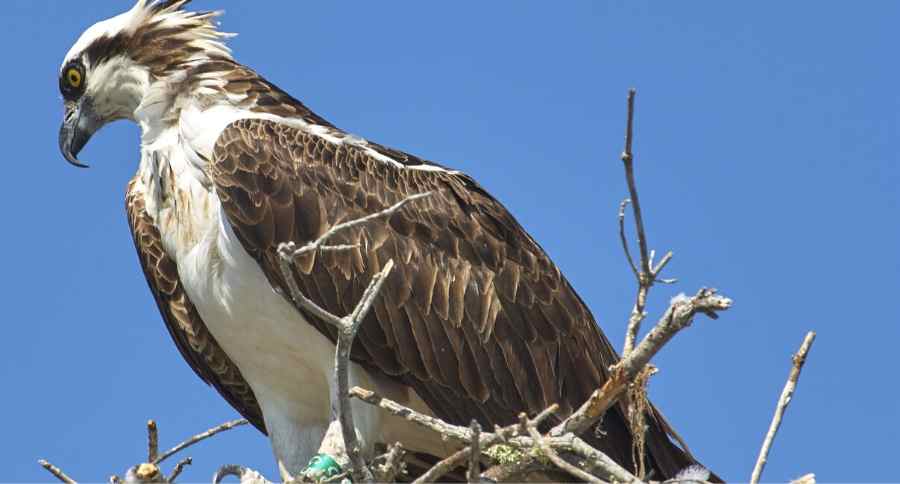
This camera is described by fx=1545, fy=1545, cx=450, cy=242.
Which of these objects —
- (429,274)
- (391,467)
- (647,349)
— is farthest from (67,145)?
(647,349)

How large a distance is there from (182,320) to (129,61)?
1473mm

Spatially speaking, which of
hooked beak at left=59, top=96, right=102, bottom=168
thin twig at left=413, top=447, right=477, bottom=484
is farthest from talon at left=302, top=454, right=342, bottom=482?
hooked beak at left=59, top=96, right=102, bottom=168

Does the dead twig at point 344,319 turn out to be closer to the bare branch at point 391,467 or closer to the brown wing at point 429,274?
the bare branch at point 391,467

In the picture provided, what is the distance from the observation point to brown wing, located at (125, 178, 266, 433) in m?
8.27

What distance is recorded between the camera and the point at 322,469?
7.21 meters

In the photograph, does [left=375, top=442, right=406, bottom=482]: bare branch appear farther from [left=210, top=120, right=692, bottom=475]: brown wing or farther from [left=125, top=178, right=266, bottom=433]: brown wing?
[left=125, top=178, right=266, bottom=433]: brown wing

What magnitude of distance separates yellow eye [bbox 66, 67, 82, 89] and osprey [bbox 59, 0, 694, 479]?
0.12 m

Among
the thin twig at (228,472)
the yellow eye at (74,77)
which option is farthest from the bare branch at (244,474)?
the yellow eye at (74,77)

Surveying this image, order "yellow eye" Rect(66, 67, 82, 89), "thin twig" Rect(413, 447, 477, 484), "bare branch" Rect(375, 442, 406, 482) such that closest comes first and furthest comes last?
"thin twig" Rect(413, 447, 477, 484)
"bare branch" Rect(375, 442, 406, 482)
"yellow eye" Rect(66, 67, 82, 89)

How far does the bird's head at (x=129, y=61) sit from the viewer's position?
8500 millimetres

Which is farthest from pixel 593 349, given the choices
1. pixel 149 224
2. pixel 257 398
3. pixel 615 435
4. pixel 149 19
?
pixel 149 19

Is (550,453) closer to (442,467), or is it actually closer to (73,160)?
(442,467)

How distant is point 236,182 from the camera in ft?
25.0

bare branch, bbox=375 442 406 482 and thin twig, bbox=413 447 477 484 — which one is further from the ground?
bare branch, bbox=375 442 406 482
